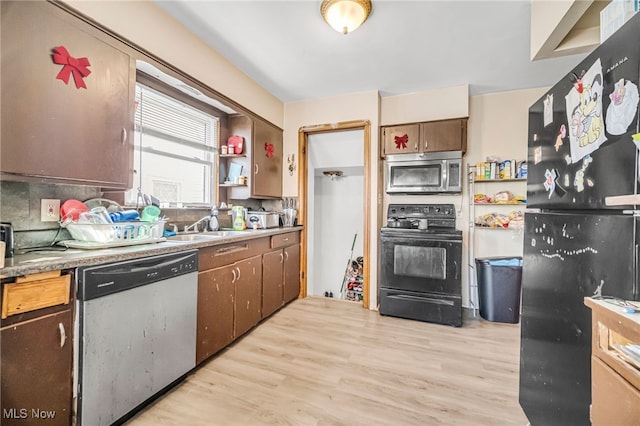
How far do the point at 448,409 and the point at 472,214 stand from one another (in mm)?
2292

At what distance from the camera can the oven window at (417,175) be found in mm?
3154

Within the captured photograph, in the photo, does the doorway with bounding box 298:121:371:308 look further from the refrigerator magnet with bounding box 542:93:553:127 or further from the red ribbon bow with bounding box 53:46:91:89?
the red ribbon bow with bounding box 53:46:91:89

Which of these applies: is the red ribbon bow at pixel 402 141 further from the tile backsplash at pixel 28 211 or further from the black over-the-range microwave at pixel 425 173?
the tile backsplash at pixel 28 211

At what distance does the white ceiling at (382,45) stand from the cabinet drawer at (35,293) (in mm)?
1889

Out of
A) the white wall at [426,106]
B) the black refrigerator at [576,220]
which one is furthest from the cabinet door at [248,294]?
the white wall at [426,106]

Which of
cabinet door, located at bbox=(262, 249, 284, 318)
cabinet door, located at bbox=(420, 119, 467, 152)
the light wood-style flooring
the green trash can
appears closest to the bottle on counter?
the light wood-style flooring

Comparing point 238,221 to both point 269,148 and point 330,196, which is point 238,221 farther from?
point 330,196

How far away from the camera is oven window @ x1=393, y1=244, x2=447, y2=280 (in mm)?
2783

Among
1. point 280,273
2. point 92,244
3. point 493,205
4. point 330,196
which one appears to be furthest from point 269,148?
point 493,205

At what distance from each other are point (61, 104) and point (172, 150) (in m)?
1.15

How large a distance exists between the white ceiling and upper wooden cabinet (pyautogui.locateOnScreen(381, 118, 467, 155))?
17.1 inches

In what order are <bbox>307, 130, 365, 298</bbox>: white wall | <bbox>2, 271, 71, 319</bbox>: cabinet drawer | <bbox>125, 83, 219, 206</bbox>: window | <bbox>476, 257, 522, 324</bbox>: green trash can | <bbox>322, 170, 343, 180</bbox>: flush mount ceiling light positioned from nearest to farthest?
<bbox>2, 271, 71, 319</bbox>: cabinet drawer < <bbox>125, 83, 219, 206</bbox>: window < <bbox>476, 257, 522, 324</bbox>: green trash can < <bbox>307, 130, 365, 298</bbox>: white wall < <bbox>322, 170, 343, 180</bbox>: flush mount ceiling light

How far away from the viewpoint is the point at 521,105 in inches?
123

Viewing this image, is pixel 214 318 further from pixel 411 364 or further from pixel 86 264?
pixel 411 364
